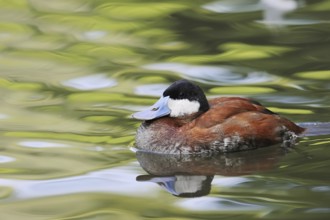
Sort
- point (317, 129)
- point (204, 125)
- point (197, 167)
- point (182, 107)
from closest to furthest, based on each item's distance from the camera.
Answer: point (197, 167) → point (204, 125) → point (182, 107) → point (317, 129)

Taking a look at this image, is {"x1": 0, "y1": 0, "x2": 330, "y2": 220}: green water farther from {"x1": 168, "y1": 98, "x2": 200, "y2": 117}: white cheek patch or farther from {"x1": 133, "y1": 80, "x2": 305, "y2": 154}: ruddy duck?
{"x1": 168, "y1": 98, "x2": 200, "y2": 117}: white cheek patch

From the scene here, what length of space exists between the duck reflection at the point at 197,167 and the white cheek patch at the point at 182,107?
0.37m

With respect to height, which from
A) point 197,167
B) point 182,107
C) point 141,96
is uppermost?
point 141,96

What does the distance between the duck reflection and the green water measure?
0.05 feet

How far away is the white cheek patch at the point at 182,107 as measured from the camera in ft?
27.2

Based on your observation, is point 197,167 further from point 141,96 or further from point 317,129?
point 141,96

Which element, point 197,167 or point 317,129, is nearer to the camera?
point 197,167

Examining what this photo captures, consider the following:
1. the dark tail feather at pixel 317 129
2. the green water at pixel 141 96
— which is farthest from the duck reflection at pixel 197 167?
the dark tail feather at pixel 317 129

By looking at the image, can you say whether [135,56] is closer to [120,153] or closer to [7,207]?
[120,153]

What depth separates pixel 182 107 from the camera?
8.34 m

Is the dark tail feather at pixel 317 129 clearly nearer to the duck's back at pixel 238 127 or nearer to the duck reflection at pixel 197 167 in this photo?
the duck's back at pixel 238 127

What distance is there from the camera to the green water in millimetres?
7016

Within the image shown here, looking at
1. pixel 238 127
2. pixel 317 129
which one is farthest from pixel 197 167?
pixel 317 129

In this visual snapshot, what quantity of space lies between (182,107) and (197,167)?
629mm
